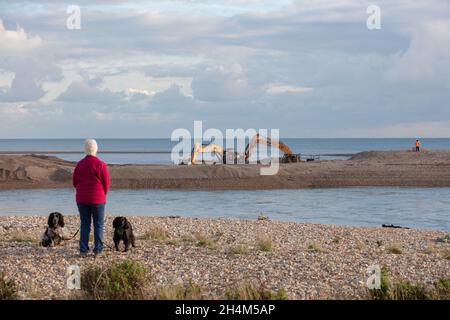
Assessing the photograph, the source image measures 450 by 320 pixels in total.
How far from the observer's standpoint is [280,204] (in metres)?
31.0

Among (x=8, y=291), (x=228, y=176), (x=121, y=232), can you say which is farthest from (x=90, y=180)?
(x=228, y=176)

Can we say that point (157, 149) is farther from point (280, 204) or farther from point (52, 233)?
point (52, 233)

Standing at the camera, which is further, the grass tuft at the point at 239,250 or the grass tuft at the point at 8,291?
the grass tuft at the point at 239,250

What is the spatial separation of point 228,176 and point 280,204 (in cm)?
1247

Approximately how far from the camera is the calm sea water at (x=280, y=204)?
25.6 metres

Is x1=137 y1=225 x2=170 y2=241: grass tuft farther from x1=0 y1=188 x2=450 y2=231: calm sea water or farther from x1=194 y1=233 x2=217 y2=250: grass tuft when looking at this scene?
x1=0 y1=188 x2=450 y2=231: calm sea water

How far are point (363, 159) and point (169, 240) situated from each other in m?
45.0

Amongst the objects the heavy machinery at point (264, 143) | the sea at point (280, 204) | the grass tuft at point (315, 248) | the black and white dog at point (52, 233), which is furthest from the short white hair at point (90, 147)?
the heavy machinery at point (264, 143)

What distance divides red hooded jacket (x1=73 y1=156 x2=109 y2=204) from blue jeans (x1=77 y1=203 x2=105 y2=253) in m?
0.10

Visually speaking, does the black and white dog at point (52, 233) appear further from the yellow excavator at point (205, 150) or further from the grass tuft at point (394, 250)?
the yellow excavator at point (205, 150)

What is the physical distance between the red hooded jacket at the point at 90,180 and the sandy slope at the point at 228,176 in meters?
29.7

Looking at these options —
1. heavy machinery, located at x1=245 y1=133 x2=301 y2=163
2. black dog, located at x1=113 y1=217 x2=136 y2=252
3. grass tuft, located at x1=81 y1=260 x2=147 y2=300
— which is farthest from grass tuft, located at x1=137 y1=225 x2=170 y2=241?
heavy machinery, located at x1=245 y1=133 x2=301 y2=163

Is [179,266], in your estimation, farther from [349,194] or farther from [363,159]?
[363,159]

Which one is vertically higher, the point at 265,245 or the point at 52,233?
the point at 52,233
